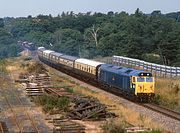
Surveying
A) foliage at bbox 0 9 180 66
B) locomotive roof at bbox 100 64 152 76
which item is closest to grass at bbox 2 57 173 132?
locomotive roof at bbox 100 64 152 76

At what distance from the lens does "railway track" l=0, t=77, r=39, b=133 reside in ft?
69.7

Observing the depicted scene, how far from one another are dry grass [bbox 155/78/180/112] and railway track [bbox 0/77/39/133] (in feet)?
33.5

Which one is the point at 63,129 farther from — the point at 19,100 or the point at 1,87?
the point at 1,87

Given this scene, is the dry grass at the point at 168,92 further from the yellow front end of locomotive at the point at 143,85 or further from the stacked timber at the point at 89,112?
the stacked timber at the point at 89,112

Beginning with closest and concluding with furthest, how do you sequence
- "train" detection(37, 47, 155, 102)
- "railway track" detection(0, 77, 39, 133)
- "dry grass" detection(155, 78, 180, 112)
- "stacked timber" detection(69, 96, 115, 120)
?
"railway track" detection(0, 77, 39, 133) < "stacked timber" detection(69, 96, 115, 120) < "train" detection(37, 47, 155, 102) < "dry grass" detection(155, 78, 180, 112)

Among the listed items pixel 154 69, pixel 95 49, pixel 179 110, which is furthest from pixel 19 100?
pixel 95 49

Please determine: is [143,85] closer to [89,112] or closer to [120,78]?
[120,78]

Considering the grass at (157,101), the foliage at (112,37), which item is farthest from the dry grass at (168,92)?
the foliage at (112,37)

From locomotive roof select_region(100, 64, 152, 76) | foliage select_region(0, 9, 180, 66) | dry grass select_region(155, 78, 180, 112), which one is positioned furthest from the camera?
foliage select_region(0, 9, 180, 66)

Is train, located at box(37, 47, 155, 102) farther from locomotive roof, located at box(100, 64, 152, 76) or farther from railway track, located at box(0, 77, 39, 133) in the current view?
railway track, located at box(0, 77, 39, 133)

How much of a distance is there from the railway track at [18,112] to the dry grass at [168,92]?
10.2 m

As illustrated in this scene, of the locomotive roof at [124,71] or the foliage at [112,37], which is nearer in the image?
the locomotive roof at [124,71]

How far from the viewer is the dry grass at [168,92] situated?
3097 cm

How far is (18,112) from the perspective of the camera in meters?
26.3
